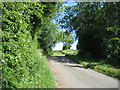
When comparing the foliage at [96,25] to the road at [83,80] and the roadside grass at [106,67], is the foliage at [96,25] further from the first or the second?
the road at [83,80]

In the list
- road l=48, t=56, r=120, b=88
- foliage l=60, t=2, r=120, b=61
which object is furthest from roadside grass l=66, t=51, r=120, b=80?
foliage l=60, t=2, r=120, b=61

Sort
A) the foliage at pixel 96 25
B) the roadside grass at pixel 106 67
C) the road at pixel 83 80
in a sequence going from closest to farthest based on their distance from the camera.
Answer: the road at pixel 83 80, the roadside grass at pixel 106 67, the foliage at pixel 96 25

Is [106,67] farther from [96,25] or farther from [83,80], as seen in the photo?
[96,25]

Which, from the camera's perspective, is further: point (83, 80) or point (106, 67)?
point (106, 67)

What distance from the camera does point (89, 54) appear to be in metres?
17.9

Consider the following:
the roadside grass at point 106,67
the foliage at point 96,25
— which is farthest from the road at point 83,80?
the foliage at point 96,25

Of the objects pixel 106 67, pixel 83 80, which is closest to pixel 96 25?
pixel 106 67

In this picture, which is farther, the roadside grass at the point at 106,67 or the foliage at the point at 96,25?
the foliage at the point at 96,25

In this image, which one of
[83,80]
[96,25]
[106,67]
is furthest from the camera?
[96,25]

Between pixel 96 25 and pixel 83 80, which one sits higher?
pixel 96 25

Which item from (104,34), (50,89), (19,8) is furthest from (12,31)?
(104,34)

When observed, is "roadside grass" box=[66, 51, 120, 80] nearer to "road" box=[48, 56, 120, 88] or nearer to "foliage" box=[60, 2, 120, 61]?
"road" box=[48, 56, 120, 88]

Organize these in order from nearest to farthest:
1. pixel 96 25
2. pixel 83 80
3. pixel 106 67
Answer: pixel 83 80
pixel 106 67
pixel 96 25

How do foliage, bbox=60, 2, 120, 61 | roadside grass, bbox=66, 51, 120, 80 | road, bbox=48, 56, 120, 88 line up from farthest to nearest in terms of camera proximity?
foliage, bbox=60, 2, 120, 61, roadside grass, bbox=66, 51, 120, 80, road, bbox=48, 56, 120, 88
